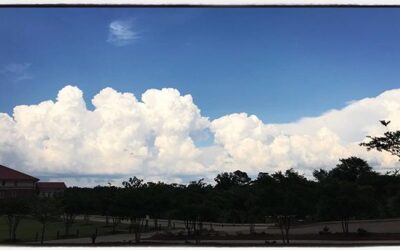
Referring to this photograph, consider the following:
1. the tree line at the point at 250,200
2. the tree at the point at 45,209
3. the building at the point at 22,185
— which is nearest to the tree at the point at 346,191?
the tree line at the point at 250,200

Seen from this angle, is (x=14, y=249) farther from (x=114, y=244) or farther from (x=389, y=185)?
(x=389, y=185)

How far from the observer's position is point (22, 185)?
866 centimetres

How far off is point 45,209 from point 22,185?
0.64m

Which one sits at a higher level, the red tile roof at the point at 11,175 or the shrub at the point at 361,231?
the red tile roof at the point at 11,175

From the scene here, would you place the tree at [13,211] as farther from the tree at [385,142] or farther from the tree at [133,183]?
the tree at [385,142]

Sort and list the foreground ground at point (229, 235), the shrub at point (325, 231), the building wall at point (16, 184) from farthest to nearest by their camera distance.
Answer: the shrub at point (325, 231) < the building wall at point (16, 184) < the foreground ground at point (229, 235)

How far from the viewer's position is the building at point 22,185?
8523 millimetres

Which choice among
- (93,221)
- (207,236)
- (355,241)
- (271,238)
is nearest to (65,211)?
(93,221)

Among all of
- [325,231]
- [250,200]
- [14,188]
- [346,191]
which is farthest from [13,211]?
[346,191]

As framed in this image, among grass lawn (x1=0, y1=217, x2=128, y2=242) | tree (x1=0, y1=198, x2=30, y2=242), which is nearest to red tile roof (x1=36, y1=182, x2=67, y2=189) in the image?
tree (x1=0, y1=198, x2=30, y2=242)

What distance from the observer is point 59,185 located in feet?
29.0

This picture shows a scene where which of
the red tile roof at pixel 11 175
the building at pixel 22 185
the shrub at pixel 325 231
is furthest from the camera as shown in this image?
the shrub at pixel 325 231

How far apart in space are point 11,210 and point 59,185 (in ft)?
2.69

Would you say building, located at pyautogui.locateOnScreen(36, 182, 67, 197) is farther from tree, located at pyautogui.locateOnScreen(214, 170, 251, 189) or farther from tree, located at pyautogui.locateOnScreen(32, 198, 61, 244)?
tree, located at pyautogui.locateOnScreen(214, 170, 251, 189)
